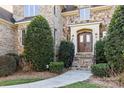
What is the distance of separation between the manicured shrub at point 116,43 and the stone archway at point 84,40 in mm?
2645

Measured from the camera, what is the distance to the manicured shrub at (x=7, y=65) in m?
9.26

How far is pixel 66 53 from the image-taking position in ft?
35.3

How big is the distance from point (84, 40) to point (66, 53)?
1313 millimetres

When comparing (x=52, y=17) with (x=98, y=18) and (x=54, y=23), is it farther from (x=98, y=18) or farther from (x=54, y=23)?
(x=98, y=18)

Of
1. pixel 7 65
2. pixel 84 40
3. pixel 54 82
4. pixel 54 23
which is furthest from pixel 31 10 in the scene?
pixel 54 82

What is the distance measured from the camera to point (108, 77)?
311 inches

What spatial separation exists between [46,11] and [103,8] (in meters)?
2.91

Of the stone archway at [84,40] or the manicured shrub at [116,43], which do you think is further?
the stone archway at [84,40]

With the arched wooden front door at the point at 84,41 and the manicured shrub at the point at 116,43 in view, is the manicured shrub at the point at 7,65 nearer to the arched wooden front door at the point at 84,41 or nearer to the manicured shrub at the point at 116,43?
the arched wooden front door at the point at 84,41

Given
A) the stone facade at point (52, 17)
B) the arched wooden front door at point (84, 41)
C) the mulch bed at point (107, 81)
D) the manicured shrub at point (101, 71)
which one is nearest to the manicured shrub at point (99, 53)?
the arched wooden front door at point (84, 41)
